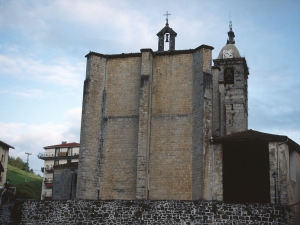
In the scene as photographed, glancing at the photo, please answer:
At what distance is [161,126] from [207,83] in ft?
12.7

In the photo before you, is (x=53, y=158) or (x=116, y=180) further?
(x=53, y=158)

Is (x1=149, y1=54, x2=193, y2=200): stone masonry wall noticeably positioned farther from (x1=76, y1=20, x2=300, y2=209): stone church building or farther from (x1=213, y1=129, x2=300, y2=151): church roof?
(x1=213, y1=129, x2=300, y2=151): church roof

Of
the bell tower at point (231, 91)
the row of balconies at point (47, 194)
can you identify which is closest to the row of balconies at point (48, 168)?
the row of balconies at point (47, 194)

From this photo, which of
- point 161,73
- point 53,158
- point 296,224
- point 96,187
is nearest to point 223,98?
point 161,73

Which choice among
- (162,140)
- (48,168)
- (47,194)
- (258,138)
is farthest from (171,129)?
(48,168)

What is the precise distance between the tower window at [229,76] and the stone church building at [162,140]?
26.6ft

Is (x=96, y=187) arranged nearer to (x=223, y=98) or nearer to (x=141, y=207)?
(x=141, y=207)

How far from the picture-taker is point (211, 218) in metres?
14.7

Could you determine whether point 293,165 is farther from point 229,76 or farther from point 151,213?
point 229,76

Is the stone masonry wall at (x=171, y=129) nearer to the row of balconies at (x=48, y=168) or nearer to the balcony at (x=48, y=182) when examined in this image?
the balcony at (x=48, y=182)

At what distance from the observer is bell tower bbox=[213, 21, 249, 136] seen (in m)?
30.3

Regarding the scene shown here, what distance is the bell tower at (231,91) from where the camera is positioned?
99.6 feet

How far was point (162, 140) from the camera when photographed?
23.9 metres

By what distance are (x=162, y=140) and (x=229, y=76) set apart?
11.2 meters
